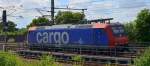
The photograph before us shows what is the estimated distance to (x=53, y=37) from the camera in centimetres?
4278

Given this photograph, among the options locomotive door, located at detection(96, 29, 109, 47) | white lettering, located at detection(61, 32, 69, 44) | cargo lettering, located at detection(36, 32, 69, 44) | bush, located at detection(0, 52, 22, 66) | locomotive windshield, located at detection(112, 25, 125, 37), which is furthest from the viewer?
cargo lettering, located at detection(36, 32, 69, 44)

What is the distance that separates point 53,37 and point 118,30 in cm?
747

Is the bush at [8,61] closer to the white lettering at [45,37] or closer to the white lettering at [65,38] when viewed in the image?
the white lettering at [65,38]

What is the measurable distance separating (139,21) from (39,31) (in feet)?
38.4

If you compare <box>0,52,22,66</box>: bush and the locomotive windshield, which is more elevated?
<box>0,52,22,66</box>: bush

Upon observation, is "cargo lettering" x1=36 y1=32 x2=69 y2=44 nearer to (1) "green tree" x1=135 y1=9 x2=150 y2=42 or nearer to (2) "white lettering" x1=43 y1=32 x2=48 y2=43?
(2) "white lettering" x1=43 y1=32 x2=48 y2=43

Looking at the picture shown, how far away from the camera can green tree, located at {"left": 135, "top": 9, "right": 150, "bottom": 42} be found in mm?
48688

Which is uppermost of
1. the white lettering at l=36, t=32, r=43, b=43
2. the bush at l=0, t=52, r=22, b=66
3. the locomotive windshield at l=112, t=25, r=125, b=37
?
the bush at l=0, t=52, r=22, b=66

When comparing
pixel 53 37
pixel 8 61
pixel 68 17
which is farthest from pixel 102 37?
pixel 68 17

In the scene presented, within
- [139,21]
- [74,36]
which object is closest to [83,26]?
[74,36]

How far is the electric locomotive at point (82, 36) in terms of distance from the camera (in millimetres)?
36688

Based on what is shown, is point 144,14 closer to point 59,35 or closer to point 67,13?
point 59,35

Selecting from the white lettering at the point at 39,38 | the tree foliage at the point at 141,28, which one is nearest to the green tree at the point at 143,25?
the tree foliage at the point at 141,28

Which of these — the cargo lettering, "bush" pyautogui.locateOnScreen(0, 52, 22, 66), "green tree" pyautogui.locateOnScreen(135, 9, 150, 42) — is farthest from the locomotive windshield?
"bush" pyautogui.locateOnScreen(0, 52, 22, 66)
